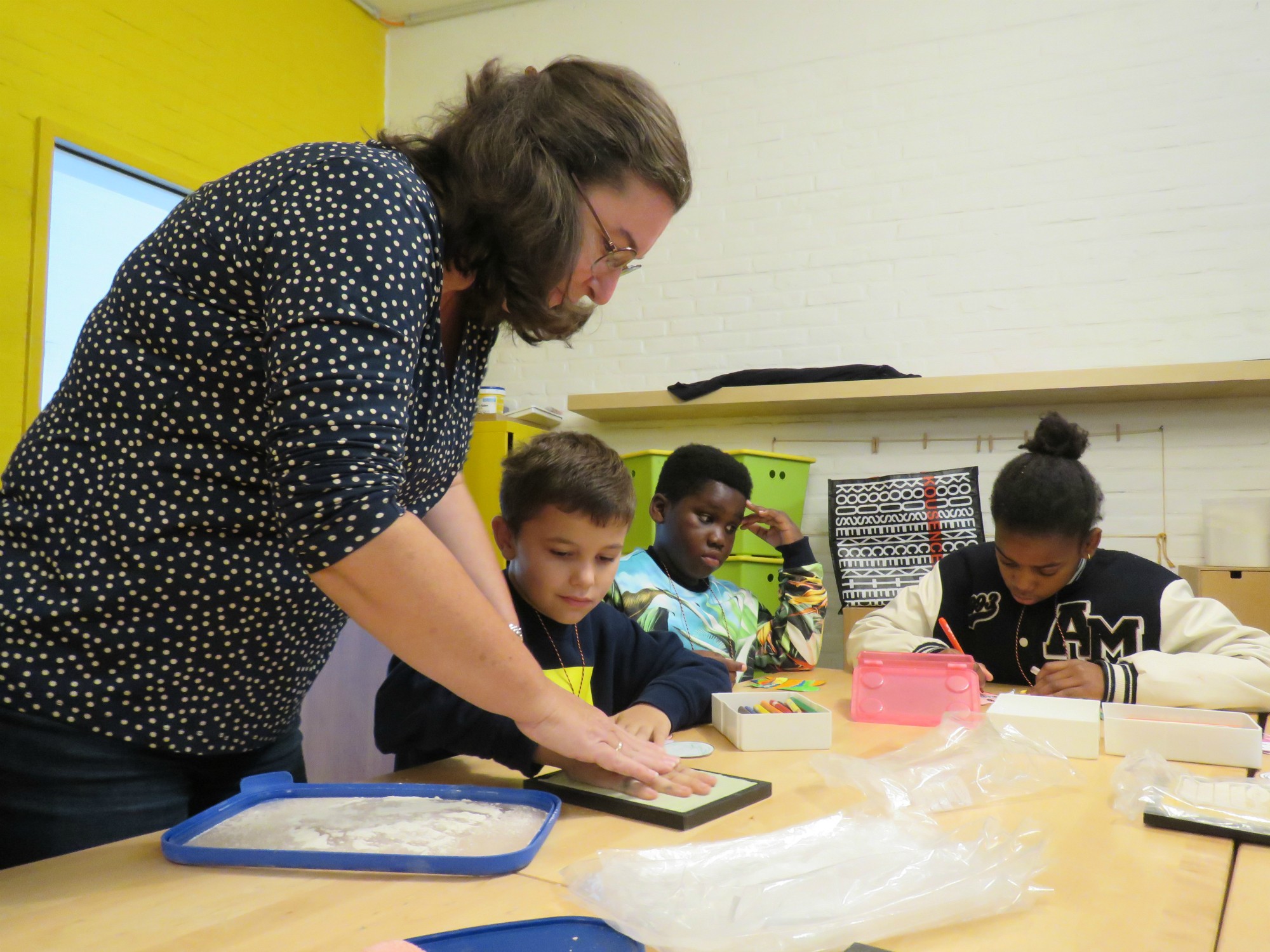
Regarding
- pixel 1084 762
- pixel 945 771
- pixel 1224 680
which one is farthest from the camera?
pixel 1224 680

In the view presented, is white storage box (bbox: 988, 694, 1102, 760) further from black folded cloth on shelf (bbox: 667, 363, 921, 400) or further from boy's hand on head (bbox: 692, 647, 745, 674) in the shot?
black folded cloth on shelf (bbox: 667, 363, 921, 400)

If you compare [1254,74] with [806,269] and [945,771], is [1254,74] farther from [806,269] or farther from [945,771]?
[945,771]

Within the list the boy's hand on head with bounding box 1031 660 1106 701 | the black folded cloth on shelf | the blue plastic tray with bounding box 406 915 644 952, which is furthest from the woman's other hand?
the black folded cloth on shelf

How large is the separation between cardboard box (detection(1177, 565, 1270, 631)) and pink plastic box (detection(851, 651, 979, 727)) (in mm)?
1920

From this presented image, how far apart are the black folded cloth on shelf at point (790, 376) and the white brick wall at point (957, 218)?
0.19m

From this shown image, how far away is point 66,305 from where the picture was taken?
118 inches

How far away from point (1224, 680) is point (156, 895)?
61.9 inches

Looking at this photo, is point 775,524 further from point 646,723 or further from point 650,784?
point 650,784

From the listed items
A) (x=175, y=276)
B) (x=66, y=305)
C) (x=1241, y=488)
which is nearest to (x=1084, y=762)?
(x=175, y=276)

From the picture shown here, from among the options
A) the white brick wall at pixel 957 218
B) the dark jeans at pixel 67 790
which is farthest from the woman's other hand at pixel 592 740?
the white brick wall at pixel 957 218

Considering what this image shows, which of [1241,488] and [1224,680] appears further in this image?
[1241,488]

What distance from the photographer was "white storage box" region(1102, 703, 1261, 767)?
1136mm

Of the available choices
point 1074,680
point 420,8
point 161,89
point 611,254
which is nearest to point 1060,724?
point 1074,680

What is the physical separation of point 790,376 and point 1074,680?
2146 millimetres
